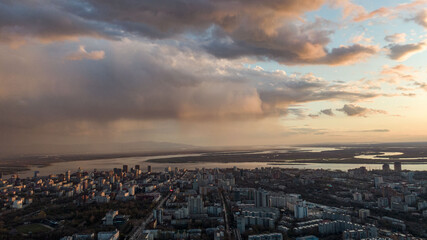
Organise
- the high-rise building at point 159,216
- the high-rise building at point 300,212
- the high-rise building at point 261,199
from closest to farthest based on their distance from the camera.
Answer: the high-rise building at point 159,216 < the high-rise building at point 300,212 < the high-rise building at point 261,199

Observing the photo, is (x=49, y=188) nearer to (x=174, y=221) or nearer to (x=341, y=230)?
(x=174, y=221)

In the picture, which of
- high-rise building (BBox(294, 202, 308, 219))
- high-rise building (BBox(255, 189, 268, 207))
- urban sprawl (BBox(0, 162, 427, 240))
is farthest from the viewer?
high-rise building (BBox(255, 189, 268, 207))

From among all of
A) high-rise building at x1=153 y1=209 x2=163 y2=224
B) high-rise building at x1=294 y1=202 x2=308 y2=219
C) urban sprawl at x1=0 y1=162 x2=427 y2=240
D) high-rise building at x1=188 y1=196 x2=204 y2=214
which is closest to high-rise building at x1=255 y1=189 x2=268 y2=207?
urban sprawl at x1=0 y1=162 x2=427 y2=240

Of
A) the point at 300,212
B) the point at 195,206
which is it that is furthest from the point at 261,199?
the point at 195,206

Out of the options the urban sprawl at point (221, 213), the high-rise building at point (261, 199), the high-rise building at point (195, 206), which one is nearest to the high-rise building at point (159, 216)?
the urban sprawl at point (221, 213)

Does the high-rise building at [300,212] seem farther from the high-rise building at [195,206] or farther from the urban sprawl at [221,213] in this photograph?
the high-rise building at [195,206]

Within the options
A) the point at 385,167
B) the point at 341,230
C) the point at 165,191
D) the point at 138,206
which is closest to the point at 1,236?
the point at 138,206

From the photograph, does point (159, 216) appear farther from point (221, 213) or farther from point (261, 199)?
point (261, 199)

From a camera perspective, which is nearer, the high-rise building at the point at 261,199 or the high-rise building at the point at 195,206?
the high-rise building at the point at 195,206

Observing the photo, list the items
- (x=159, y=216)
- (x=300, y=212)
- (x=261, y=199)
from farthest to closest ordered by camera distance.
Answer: (x=261, y=199)
(x=300, y=212)
(x=159, y=216)

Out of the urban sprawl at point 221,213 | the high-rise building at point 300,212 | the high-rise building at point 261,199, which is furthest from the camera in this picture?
the high-rise building at point 261,199

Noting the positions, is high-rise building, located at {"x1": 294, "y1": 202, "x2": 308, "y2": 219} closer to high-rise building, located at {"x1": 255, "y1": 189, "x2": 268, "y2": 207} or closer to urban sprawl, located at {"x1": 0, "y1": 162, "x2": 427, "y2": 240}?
urban sprawl, located at {"x1": 0, "y1": 162, "x2": 427, "y2": 240}
